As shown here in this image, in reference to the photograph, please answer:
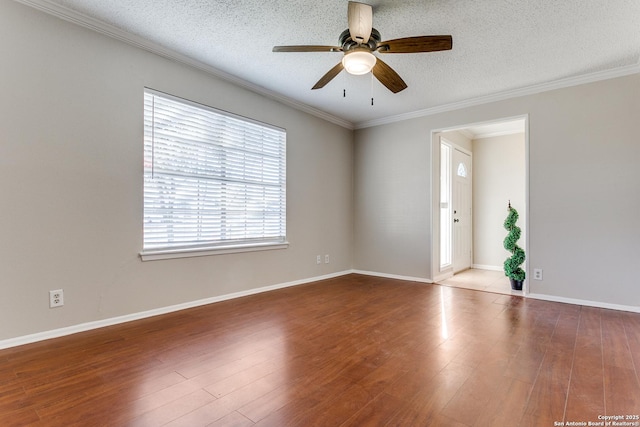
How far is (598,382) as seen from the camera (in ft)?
6.07

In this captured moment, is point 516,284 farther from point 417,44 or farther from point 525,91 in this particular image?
point 417,44

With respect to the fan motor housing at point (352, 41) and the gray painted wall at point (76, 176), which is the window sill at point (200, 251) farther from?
the fan motor housing at point (352, 41)

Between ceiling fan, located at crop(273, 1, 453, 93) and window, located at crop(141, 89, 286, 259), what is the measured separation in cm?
149

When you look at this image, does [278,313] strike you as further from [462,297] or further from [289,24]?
[289,24]

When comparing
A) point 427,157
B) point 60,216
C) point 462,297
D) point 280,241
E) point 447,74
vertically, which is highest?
point 447,74

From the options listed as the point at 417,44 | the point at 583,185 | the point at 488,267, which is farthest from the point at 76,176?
the point at 488,267

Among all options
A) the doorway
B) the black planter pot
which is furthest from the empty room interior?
the doorway

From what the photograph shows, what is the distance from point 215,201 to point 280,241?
45.4 inches

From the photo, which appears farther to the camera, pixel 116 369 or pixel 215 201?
pixel 215 201

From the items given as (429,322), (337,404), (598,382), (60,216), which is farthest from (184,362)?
(598,382)

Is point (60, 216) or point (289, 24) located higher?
point (289, 24)

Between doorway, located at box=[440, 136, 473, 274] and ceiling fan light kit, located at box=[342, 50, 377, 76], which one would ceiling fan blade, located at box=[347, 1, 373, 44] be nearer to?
ceiling fan light kit, located at box=[342, 50, 377, 76]

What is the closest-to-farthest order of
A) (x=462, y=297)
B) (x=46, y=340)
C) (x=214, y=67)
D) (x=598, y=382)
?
(x=598, y=382)
(x=46, y=340)
(x=214, y=67)
(x=462, y=297)

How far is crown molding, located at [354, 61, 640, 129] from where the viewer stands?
336cm
